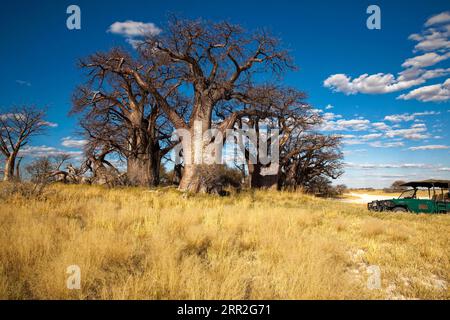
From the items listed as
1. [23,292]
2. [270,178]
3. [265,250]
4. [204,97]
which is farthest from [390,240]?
[270,178]

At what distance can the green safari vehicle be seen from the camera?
12.3 m

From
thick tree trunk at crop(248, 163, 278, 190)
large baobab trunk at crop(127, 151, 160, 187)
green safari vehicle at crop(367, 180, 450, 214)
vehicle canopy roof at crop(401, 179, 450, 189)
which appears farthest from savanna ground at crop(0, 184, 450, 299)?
thick tree trunk at crop(248, 163, 278, 190)

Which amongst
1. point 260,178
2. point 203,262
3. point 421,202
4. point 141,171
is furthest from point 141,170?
point 421,202

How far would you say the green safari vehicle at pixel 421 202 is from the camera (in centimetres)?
1231

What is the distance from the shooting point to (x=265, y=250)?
461cm

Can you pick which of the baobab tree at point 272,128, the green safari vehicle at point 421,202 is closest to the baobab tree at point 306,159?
the baobab tree at point 272,128

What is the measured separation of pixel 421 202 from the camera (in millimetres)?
12461

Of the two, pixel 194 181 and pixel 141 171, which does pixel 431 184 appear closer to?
pixel 194 181

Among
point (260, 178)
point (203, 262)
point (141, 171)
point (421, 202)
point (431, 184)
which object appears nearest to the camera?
point (203, 262)

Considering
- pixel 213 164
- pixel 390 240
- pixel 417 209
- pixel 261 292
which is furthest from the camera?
pixel 213 164

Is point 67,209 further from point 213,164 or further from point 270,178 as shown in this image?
point 270,178

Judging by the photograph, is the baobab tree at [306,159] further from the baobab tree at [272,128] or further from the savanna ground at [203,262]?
the savanna ground at [203,262]

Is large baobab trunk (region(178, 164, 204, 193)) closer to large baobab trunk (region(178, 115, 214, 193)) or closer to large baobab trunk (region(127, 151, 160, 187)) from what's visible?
large baobab trunk (region(178, 115, 214, 193))
